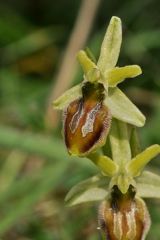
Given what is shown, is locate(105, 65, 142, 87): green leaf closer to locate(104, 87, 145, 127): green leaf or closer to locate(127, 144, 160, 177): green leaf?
locate(104, 87, 145, 127): green leaf

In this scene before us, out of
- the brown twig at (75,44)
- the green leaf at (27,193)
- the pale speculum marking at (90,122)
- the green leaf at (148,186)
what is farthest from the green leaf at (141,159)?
the brown twig at (75,44)

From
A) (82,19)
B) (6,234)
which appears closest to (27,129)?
(6,234)

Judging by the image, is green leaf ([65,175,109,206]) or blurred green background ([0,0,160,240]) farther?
blurred green background ([0,0,160,240])

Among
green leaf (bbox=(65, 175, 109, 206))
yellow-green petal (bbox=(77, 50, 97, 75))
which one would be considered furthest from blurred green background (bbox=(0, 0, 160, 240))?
yellow-green petal (bbox=(77, 50, 97, 75))

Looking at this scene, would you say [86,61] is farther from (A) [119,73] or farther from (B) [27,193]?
(B) [27,193]

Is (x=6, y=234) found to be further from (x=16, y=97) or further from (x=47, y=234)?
(x=16, y=97)

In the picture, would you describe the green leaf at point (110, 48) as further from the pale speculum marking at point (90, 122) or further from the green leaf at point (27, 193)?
the green leaf at point (27, 193)
